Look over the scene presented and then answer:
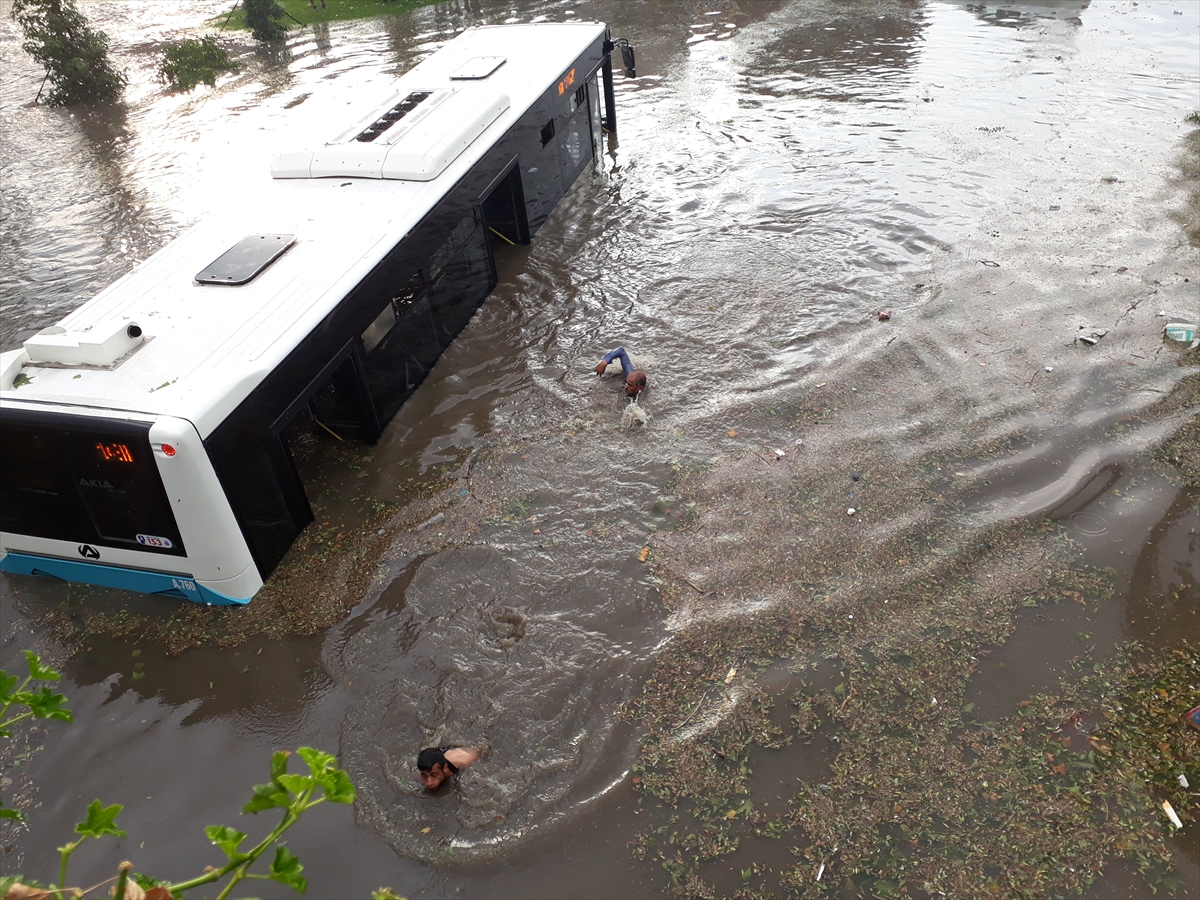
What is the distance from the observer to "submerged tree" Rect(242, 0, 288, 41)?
20.8m

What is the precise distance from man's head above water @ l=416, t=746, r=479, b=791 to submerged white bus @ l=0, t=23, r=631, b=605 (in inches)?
77.1

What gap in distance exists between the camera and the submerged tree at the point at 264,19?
68.3 feet

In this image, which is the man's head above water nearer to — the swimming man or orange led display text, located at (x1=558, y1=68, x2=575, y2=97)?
the swimming man

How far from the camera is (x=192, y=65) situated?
19281mm

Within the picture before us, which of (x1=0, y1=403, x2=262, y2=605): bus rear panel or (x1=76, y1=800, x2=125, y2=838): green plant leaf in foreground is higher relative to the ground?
(x1=76, y1=800, x2=125, y2=838): green plant leaf in foreground

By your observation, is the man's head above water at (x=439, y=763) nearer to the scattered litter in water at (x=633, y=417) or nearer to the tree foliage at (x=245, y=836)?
the tree foliage at (x=245, y=836)

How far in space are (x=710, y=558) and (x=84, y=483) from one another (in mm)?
4433

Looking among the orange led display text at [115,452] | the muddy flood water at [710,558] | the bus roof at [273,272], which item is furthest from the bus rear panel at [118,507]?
the muddy flood water at [710,558]

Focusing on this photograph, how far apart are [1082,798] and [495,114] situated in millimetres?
8325

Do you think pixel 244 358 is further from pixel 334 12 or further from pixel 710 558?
pixel 334 12

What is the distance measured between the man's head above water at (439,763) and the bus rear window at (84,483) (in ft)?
7.49

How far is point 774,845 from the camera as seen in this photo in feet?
14.8

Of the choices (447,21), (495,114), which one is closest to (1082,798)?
(495,114)

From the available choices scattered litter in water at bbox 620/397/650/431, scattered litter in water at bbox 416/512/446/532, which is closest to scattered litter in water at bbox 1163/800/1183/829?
scattered litter in water at bbox 620/397/650/431
